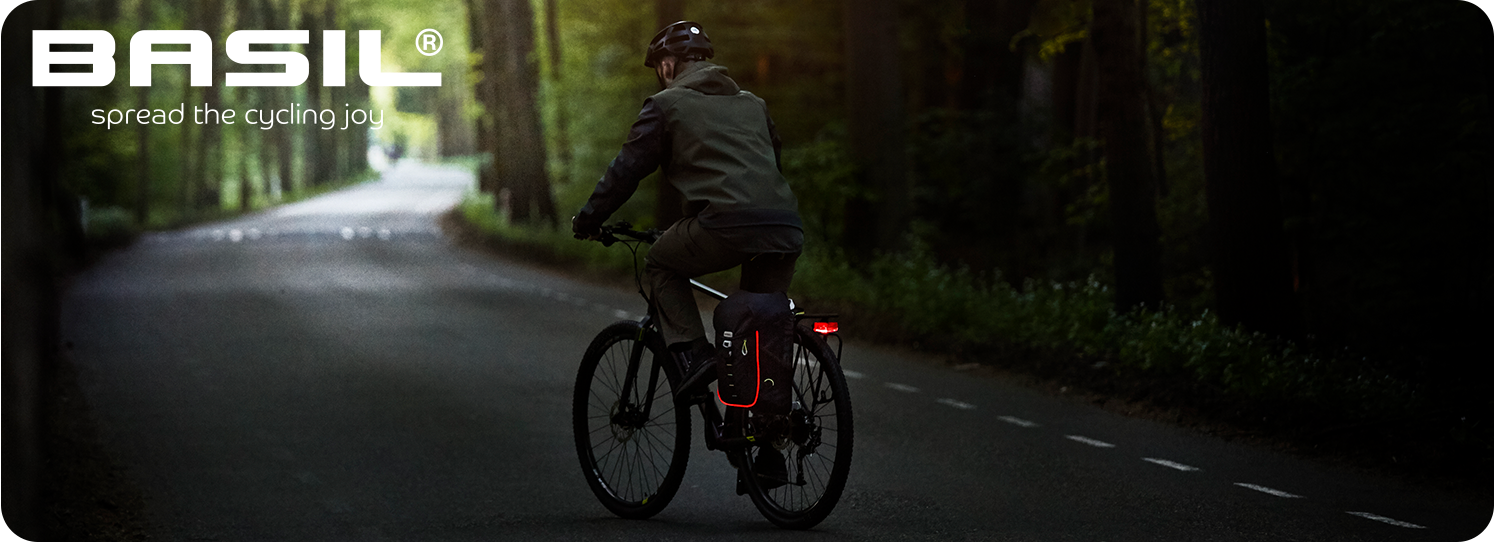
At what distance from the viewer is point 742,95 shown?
6648 millimetres

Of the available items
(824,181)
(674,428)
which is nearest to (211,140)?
(824,181)

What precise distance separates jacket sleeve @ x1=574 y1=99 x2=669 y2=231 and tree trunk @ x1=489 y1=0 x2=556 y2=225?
29.5 metres

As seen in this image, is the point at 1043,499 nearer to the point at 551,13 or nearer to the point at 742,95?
the point at 742,95

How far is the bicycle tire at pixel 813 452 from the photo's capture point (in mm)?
6426

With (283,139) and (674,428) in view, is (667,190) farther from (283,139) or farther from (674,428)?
(283,139)

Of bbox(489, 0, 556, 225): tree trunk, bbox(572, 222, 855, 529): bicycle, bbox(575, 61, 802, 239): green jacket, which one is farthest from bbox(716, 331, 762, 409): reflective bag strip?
bbox(489, 0, 556, 225): tree trunk

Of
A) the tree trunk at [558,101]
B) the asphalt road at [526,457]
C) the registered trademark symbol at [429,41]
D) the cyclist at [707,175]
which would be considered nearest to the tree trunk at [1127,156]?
the asphalt road at [526,457]

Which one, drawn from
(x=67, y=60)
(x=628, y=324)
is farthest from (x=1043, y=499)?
(x=67, y=60)

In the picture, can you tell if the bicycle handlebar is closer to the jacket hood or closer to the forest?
the jacket hood

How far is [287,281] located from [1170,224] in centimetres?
1277

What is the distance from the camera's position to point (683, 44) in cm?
661

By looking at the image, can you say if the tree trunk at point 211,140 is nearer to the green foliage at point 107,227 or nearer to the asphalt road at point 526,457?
the green foliage at point 107,227

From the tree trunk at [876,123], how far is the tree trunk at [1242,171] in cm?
848

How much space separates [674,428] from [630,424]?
0.21 metres
